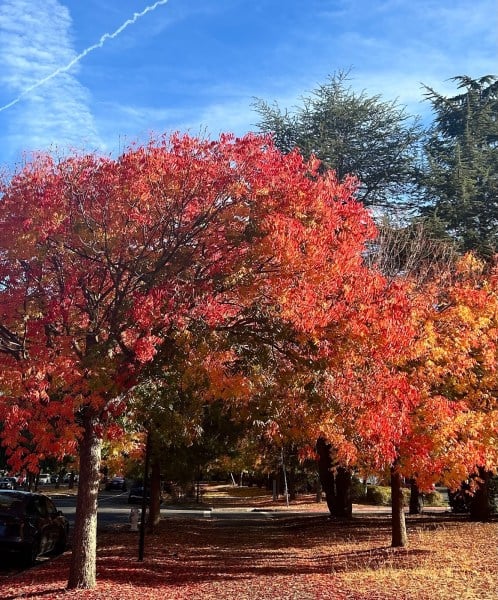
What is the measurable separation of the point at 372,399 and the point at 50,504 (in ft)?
27.5

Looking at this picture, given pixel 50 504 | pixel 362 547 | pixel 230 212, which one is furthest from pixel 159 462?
pixel 230 212

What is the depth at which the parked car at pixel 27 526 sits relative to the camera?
1203 cm

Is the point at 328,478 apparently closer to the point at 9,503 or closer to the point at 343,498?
the point at 343,498

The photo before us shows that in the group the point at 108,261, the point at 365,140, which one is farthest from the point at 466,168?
the point at 108,261

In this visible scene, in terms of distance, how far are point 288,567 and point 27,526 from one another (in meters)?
5.19

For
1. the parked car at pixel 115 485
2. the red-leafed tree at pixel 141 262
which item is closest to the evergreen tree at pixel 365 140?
the red-leafed tree at pixel 141 262

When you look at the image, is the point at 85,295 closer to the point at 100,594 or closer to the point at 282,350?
the point at 282,350

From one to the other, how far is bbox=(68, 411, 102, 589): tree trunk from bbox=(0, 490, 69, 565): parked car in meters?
2.83

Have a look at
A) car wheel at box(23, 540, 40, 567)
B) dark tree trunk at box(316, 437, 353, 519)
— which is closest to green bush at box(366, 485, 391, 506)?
dark tree trunk at box(316, 437, 353, 519)

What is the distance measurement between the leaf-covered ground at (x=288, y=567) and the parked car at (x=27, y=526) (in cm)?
46

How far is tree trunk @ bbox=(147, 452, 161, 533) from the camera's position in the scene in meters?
19.2

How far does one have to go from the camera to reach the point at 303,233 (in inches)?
344

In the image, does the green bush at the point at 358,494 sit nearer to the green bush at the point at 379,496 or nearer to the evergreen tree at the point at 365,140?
the green bush at the point at 379,496

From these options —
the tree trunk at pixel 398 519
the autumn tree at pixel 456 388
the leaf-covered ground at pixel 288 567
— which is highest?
the autumn tree at pixel 456 388
